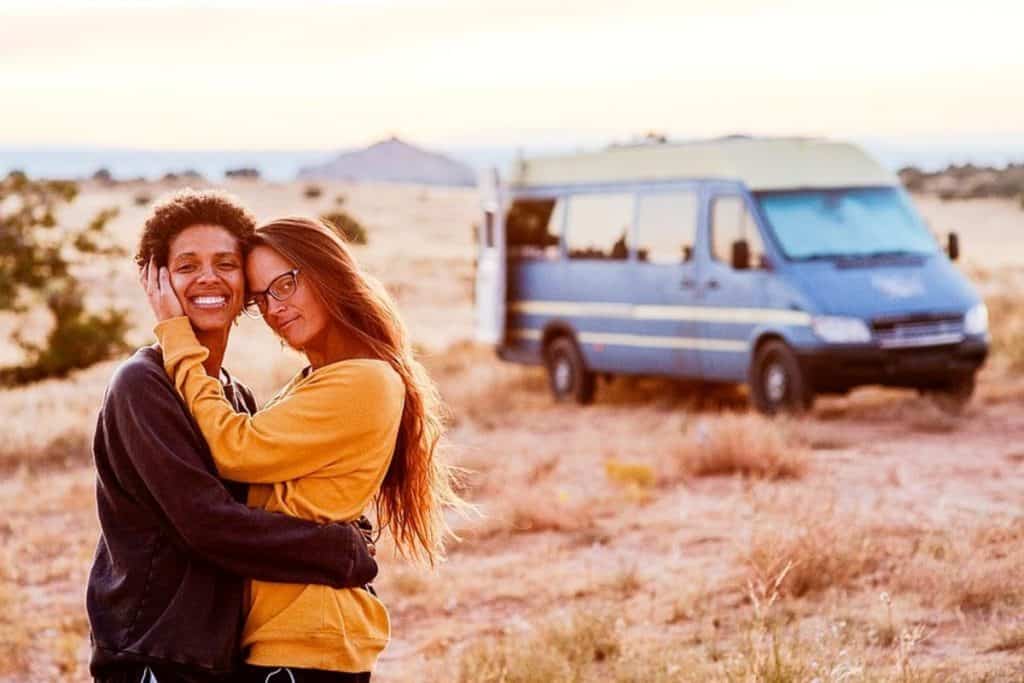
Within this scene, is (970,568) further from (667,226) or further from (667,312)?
(667,226)

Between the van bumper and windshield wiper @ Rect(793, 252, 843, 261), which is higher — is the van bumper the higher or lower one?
the lower one

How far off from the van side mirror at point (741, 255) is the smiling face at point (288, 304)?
10564mm

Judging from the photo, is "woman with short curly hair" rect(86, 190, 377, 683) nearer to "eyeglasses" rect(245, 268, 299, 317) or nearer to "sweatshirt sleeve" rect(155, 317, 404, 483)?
"sweatshirt sleeve" rect(155, 317, 404, 483)

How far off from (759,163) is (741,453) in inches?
155

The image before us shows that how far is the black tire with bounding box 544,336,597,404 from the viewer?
1659 cm

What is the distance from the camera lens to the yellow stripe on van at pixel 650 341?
14.6m

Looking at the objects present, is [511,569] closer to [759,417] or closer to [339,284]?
[759,417]

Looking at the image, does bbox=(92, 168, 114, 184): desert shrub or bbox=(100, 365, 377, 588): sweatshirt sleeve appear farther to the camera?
bbox=(92, 168, 114, 184): desert shrub

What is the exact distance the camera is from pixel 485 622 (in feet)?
26.0

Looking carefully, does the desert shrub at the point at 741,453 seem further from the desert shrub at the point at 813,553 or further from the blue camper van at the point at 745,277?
the desert shrub at the point at 813,553

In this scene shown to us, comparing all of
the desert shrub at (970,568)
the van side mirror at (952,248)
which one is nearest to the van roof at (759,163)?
the van side mirror at (952,248)

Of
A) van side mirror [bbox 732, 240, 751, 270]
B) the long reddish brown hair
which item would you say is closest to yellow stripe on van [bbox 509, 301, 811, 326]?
van side mirror [bbox 732, 240, 751, 270]

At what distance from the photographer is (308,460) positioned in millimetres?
3656

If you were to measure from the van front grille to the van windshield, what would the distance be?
737 mm
